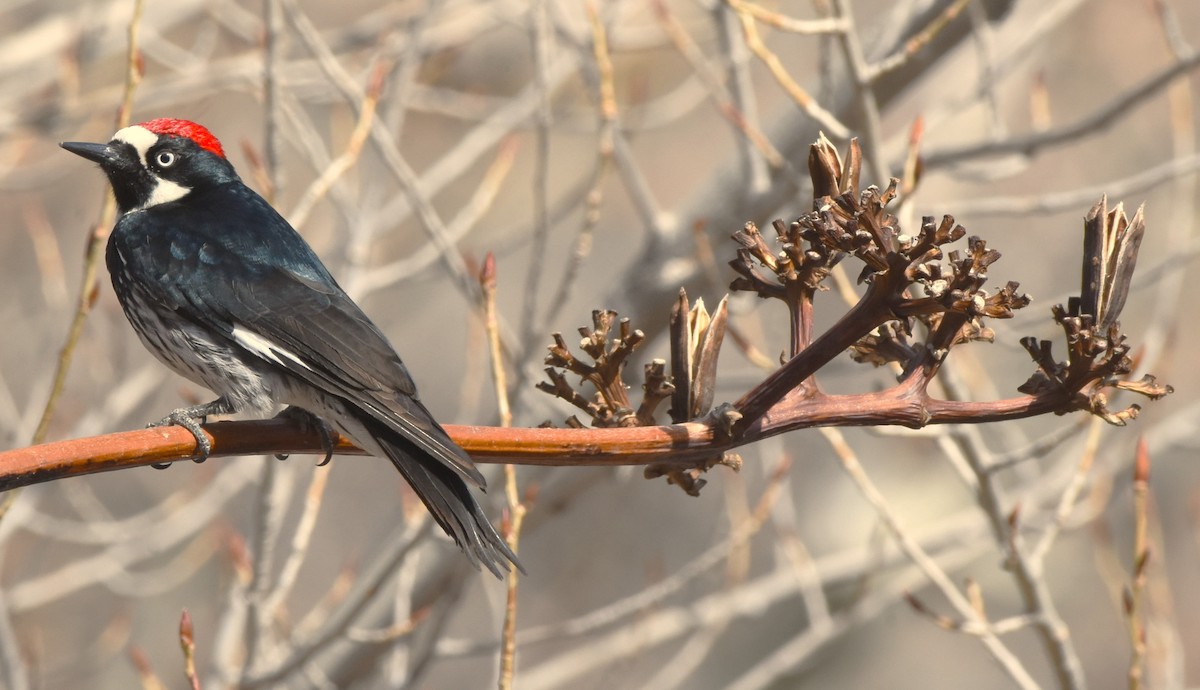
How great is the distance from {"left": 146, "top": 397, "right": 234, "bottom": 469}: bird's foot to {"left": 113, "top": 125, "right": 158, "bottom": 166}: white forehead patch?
42.7 inches

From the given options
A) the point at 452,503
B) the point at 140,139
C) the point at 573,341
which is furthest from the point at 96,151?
the point at 573,341

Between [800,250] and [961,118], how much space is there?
6271mm

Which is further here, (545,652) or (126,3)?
(545,652)

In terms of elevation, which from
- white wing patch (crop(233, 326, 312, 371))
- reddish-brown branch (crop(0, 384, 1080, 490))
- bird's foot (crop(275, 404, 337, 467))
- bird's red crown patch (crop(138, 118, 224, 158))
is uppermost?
bird's red crown patch (crop(138, 118, 224, 158))

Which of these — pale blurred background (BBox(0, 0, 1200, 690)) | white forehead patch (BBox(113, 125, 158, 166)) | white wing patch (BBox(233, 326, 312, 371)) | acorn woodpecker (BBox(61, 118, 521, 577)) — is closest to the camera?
acorn woodpecker (BBox(61, 118, 521, 577))

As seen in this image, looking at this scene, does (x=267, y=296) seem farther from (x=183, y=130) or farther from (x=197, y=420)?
(x=183, y=130)

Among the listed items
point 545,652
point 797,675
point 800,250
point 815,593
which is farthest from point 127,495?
point 800,250

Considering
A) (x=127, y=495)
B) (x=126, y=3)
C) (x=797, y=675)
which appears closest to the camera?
(x=126, y=3)

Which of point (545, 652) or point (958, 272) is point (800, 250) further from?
point (545, 652)

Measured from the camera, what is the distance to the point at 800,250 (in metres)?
2.19

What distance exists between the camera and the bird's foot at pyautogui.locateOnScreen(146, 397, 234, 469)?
7.55 feet

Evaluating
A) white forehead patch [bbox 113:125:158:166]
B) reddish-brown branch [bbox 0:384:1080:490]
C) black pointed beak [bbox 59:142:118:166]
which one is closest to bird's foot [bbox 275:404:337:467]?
reddish-brown branch [bbox 0:384:1080:490]

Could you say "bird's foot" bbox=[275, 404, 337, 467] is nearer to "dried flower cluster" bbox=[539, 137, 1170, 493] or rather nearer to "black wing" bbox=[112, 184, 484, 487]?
"black wing" bbox=[112, 184, 484, 487]

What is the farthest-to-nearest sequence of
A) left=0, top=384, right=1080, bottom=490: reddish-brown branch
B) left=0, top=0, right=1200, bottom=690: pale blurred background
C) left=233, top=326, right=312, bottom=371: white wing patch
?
left=0, top=0, right=1200, bottom=690: pale blurred background
left=233, top=326, right=312, bottom=371: white wing patch
left=0, top=384, right=1080, bottom=490: reddish-brown branch
